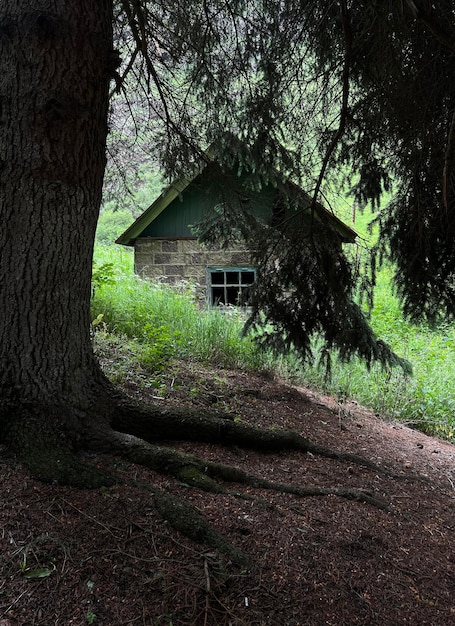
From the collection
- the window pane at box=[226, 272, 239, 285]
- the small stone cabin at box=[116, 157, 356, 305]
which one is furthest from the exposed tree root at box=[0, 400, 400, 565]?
the window pane at box=[226, 272, 239, 285]

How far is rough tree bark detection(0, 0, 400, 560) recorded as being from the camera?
2.62 meters

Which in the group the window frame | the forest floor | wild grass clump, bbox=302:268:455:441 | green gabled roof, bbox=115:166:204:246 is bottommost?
wild grass clump, bbox=302:268:455:441

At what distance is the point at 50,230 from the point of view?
2.67 m

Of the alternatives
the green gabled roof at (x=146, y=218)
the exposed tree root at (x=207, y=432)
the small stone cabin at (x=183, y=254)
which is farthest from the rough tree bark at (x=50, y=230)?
the small stone cabin at (x=183, y=254)

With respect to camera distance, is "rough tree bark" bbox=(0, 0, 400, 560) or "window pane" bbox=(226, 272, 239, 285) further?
"window pane" bbox=(226, 272, 239, 285)

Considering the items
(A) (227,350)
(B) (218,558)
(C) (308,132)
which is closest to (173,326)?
(A) (227,350)

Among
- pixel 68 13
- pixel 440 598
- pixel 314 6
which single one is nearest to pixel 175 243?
pixel 314 6

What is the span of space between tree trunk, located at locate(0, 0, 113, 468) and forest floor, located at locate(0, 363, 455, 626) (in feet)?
1.54

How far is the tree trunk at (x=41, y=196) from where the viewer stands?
263 centimetres

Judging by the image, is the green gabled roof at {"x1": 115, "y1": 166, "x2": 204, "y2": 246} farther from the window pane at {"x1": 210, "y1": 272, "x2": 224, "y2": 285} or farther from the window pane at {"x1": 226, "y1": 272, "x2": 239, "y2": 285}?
the window pane at {"x1": 226, "y1": 272, "x2": 239, "y2": 285}

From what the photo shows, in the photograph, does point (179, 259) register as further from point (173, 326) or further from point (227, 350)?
point (227, 350)

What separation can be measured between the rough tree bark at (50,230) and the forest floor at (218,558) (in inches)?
6.3

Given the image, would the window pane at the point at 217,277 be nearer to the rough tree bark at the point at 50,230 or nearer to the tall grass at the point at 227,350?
the tall grass at the point at 227,350

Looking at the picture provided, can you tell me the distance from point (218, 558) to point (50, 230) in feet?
6.27
